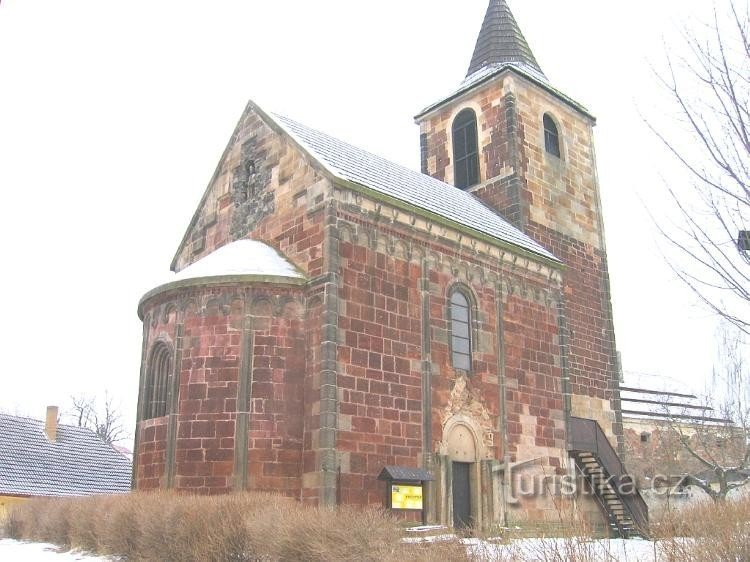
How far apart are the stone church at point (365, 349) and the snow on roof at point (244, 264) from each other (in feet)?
0.21

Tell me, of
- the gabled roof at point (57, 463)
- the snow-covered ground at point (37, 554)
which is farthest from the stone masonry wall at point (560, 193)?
the gabled roof at point (57, 463)

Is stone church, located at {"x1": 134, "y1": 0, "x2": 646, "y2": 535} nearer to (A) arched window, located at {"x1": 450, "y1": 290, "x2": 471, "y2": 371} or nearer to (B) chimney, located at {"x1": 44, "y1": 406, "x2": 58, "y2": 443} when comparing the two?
(A) arched window, located at {"x1": 450, "y1": 290, "x2": 471, "y2": 371}

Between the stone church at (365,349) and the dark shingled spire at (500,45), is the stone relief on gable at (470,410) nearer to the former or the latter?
the stone church at (365,349)

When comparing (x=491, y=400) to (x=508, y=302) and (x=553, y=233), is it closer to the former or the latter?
(x=508, y=302)

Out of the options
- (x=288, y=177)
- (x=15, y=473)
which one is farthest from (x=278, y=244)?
(x=15, y=473)

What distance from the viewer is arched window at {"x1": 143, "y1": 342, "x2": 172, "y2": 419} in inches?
661

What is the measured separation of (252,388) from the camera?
15.7m

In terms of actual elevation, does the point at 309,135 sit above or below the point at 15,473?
above

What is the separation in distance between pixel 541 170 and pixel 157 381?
15.8 meters

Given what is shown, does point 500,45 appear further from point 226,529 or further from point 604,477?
point 226,529

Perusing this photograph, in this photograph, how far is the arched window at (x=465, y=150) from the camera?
27.7 meters

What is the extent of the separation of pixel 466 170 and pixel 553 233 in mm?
4467

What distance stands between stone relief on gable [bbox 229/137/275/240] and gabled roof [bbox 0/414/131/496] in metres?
16.7

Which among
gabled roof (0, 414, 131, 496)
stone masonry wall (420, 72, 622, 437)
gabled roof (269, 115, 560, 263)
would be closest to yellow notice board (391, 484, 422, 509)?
gabled roof (269, 115, 560, 263)
